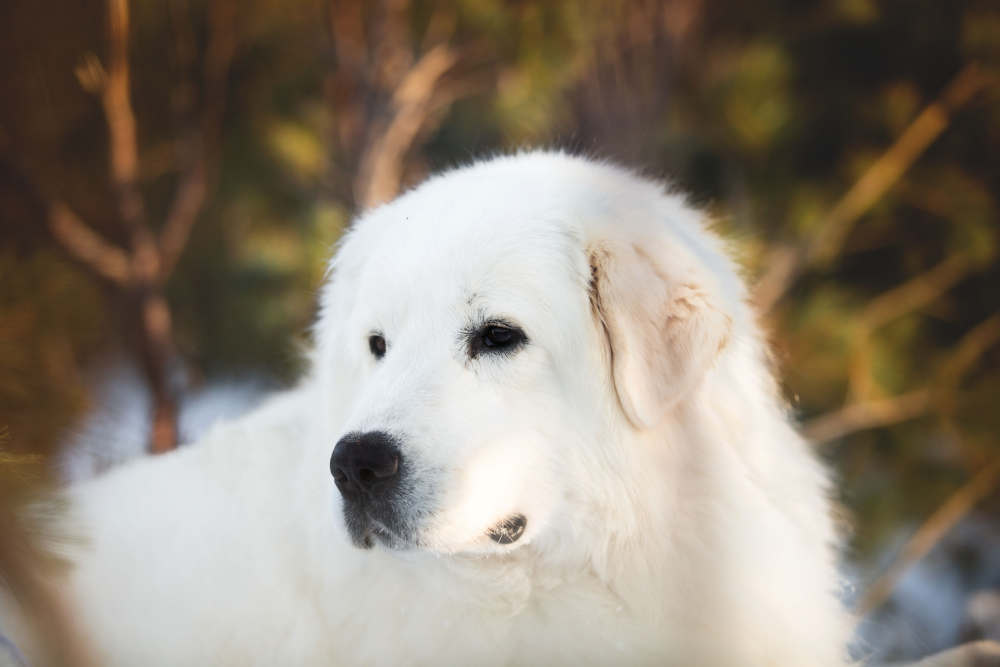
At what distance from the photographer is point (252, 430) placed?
7.58ft

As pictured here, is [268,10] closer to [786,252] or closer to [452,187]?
[452,187]

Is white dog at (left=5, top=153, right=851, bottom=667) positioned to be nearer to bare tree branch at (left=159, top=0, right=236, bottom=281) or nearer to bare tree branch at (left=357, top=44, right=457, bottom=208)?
bare tree branch at (left=357, top=44, right=457, bottom=208)

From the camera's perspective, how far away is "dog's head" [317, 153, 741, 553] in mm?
1679

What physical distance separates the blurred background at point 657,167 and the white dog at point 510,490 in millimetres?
2264

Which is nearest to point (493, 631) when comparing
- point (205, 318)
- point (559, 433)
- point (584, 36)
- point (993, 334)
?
point (559, 433)

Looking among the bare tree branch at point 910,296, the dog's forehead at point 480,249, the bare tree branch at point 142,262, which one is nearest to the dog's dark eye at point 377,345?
the dog's forehead at point 480,249

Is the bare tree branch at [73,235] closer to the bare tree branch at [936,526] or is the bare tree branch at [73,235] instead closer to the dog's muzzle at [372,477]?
the dog's muzzle at [372,477]

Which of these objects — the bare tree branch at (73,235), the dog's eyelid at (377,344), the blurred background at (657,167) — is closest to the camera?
the dog's eyelid at (377,344)

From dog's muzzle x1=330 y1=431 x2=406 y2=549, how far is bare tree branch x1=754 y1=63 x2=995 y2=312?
4.29 m

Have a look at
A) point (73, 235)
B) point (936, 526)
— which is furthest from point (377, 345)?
point (936, 526)

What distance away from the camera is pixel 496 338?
1819mm

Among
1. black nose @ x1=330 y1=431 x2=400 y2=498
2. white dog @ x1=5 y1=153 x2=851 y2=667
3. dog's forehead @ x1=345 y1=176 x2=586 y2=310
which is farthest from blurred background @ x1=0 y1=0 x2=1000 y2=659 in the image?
black nose @ x1=330 y1=431 x2=400 y2=498

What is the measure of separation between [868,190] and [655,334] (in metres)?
4.68

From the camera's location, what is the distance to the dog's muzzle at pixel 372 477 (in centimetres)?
163
